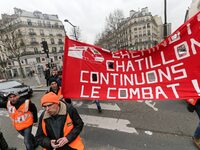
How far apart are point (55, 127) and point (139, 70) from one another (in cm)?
205

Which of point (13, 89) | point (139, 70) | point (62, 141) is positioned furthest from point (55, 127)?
point (13, 89)

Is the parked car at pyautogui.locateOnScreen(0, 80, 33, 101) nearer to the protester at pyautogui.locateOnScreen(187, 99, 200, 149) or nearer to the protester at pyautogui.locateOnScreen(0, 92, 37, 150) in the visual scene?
the protester at pyautogui.locateOnScreen(0, 92, 37, 150)

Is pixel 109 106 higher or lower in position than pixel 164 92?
lower

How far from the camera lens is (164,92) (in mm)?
2615

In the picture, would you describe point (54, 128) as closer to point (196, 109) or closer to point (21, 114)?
point (21, 114)

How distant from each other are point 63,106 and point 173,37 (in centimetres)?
242

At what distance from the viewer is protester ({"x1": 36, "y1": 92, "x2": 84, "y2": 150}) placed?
6.10 ft

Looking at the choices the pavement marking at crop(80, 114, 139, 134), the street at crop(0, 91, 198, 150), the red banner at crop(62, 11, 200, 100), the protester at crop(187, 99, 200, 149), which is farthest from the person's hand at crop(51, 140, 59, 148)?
the protester at crop(187, 99, 200, 149)

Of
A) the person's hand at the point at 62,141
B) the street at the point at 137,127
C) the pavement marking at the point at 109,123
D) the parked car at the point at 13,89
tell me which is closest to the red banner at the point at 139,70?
the person's hand at the point at 62,141

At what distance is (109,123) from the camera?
14.5ft

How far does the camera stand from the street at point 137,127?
3262mm

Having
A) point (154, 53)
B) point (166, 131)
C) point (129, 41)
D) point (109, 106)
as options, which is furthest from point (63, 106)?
point (129, 41)

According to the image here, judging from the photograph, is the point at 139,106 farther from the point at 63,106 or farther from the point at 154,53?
the point at 63,106

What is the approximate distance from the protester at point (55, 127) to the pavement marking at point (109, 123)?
231cm
